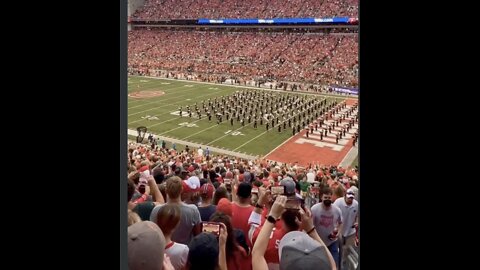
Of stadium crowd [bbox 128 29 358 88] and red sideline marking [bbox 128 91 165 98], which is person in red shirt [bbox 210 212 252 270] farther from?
stadium crowd [bbox 128 29 358 88]

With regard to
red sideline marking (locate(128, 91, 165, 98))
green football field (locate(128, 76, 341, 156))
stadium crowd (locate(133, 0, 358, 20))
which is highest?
stadium crowd (locate(133, 0, 358, 20))

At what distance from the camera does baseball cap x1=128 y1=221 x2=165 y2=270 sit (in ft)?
7.80

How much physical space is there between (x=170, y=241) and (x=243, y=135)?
49.4 ft

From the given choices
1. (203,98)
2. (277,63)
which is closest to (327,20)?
(277,63)

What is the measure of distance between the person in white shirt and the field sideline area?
11043 mm

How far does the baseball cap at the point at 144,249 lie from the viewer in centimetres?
238

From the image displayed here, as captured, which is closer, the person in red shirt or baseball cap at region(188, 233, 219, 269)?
baseball cap at region(188, 233, 219, 269)

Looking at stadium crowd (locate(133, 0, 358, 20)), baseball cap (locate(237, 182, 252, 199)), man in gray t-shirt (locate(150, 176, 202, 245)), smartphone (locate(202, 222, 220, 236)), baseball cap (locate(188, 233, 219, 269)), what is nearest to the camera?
baseball cap (locate(188, 233, 219, 269))

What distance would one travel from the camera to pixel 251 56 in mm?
40938

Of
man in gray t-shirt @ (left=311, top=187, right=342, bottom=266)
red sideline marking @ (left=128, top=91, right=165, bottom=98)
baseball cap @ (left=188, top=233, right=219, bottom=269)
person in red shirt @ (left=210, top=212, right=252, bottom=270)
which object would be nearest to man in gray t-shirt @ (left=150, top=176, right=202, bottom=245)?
person in red shirt @ (left=210, top=212, right=252, bottom=270)
